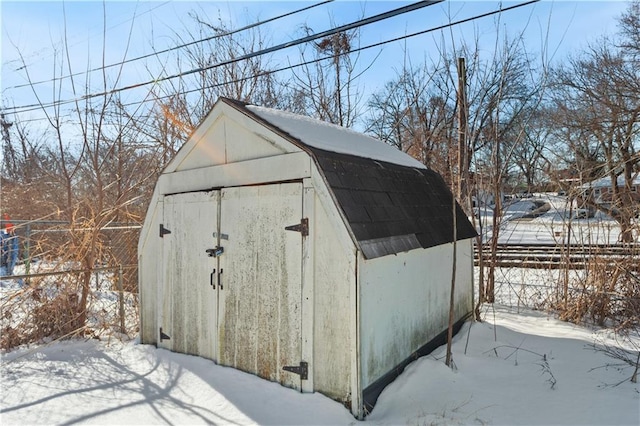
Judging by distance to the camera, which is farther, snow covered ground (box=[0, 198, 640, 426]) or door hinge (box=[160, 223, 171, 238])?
door hinge (box=[160, 223, 171, 238])

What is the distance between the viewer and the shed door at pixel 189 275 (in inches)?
162

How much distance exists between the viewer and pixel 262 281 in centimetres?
363

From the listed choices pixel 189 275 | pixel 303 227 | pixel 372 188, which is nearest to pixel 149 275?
pixel 189 275

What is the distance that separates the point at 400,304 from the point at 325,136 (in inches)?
77.3

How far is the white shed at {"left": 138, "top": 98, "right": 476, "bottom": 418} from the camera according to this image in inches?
123

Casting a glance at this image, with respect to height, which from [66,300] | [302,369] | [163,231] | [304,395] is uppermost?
[163,231]

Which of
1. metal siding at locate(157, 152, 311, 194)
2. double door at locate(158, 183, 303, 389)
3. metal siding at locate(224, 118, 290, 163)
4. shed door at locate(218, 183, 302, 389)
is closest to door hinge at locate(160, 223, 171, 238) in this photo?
double door at locate(158, 183, 303, 389)

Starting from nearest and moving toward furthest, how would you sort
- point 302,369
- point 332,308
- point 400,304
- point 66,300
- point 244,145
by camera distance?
point 332,308 → point 302,369 → point 400,304 → point 244,145 → point 66,300

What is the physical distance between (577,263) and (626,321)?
1352mm

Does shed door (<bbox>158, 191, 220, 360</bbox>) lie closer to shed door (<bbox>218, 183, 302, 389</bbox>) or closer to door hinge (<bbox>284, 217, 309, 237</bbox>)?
shed door (<bbox>218, 183, 302, 389</bbox>)

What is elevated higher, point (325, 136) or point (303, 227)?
point (325, 136)

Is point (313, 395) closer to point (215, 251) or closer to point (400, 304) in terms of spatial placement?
point (400, 304)

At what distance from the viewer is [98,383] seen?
381cm

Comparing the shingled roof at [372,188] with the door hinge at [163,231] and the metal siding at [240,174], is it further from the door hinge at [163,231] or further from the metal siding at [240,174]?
the door hinge at [163,231]
